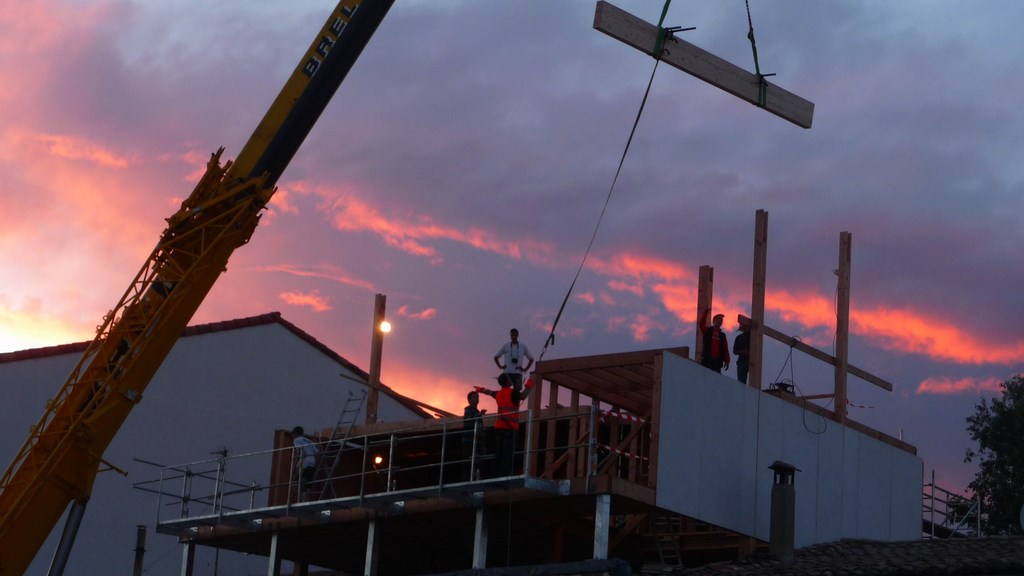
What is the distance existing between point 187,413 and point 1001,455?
2887 cm

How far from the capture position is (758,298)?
27234 millimetres

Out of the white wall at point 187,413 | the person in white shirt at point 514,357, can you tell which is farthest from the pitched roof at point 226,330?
the person in white shirt at point 514,357

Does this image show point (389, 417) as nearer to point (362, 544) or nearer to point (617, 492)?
point (362, 544)

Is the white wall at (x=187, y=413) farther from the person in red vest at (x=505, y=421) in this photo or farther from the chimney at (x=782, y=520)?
the chimney at (x=782, y=520)

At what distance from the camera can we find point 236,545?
30.3 meters

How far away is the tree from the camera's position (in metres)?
49.0

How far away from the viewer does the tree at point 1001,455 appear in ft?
161

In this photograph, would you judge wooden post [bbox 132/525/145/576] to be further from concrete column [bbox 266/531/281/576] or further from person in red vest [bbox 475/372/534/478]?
person in red vest [bbox 475/372/534/478]

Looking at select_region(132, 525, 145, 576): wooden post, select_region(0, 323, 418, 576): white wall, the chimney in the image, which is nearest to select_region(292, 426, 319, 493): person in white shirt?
select_region(132, 525, 145, 576): wooden post

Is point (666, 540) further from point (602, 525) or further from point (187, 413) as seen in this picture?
point (187, 413)

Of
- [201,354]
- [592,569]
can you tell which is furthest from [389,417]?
[592,569]

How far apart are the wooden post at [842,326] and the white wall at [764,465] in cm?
68

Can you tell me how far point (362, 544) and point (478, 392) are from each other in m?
7.06

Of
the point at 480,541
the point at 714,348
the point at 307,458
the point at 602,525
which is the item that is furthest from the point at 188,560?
the point at 714,348
